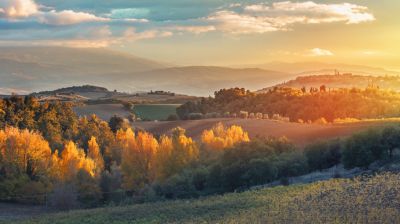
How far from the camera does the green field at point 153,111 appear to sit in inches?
5950

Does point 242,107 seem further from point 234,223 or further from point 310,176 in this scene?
point 234,223

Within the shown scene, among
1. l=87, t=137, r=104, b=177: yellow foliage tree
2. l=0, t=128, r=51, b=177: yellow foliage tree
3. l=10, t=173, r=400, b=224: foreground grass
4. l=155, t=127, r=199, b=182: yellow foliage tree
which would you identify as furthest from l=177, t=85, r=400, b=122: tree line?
l=10, t=173, r=400, b=224: foreground grass

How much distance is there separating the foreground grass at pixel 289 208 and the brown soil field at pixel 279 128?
29631 mm

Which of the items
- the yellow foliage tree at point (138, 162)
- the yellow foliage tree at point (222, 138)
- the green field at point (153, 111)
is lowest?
the yellow foliage tree at point (138, 162)

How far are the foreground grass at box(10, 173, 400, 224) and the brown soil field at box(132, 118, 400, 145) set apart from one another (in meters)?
29.6

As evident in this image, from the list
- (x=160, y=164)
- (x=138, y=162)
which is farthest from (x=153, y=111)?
(x=160, y=164)

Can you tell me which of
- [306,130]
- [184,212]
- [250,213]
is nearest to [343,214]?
[250,213]

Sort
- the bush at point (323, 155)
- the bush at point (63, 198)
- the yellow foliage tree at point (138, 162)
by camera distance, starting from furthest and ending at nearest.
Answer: the yellow foliage tree at point (138, 162) → the bush at point (323, 155) → the bush at point (63, 198)

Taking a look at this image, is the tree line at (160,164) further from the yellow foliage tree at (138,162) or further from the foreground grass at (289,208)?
the foreground grass at (289,208)

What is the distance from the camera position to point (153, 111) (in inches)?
6373

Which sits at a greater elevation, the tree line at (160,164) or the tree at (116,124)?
the tree at (116,124)

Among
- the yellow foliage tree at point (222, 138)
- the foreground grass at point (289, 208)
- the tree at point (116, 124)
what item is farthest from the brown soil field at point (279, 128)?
the foreground grass at point (289, 208)

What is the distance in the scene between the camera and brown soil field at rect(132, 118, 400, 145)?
3344 inches

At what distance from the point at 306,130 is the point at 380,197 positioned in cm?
6048
